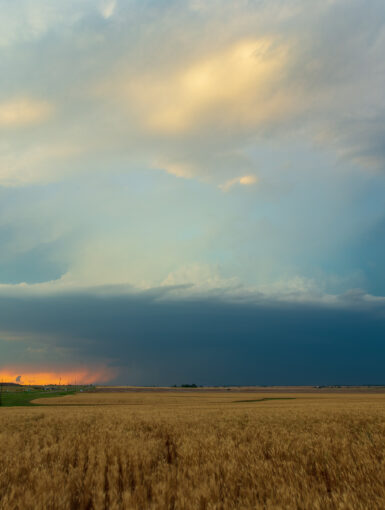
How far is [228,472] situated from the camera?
30.8ft

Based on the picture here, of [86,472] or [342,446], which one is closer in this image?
[86,472]

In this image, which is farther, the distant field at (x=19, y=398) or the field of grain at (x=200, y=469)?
the distant field at (x=19, y=398)

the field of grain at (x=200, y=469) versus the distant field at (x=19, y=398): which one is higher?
the field of grain at (x=200, y=469)

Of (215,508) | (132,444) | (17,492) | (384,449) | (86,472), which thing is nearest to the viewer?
(215,508)

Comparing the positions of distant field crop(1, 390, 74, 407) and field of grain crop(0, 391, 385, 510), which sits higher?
field of grain crop(0, 391, 385, 510)

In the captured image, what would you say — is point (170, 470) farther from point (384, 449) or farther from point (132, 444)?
point (384, 449)

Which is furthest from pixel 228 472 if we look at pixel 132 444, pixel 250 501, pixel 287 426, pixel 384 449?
pixel 287 426

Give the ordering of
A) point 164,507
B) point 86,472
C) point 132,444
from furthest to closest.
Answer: point 132,444 < point 86,472 < point 164,507

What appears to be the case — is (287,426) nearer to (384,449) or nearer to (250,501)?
(384,449)

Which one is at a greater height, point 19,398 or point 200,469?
point 200,469

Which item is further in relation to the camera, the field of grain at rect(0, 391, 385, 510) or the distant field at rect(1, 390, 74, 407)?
the distant field at rect(1, 390, 74, 407)

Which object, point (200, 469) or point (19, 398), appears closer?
point (200, 469)

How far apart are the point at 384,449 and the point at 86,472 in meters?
8.63

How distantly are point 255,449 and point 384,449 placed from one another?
381 cm
